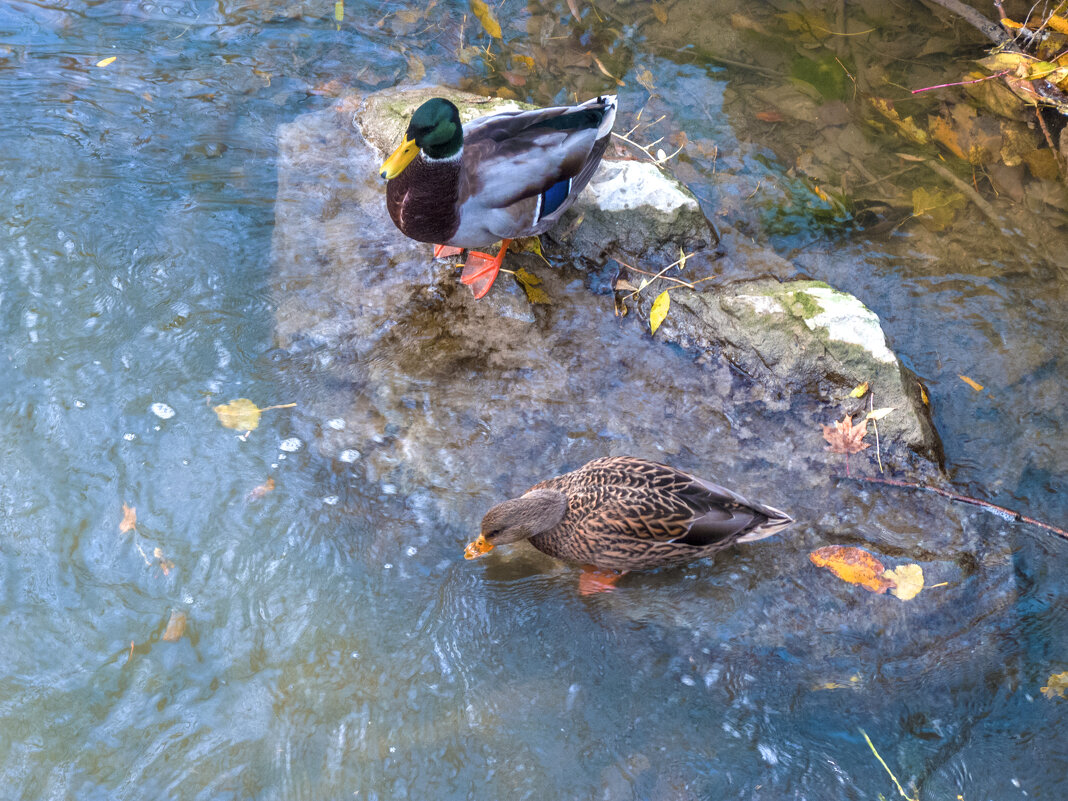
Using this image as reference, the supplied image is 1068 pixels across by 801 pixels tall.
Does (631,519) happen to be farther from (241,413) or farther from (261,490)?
(241,413)

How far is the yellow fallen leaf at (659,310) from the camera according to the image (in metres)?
3.97

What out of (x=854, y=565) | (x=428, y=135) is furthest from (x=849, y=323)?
(x=428, y=135)

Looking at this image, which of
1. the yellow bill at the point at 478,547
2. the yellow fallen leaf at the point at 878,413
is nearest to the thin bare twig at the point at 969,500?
the yellow fallen leaf at the point at 878,413

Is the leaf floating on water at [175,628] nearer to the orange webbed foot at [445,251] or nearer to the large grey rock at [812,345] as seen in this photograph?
the orange webbed foot at [445,251]

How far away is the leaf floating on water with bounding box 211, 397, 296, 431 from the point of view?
3.55 m

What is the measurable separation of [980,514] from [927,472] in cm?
28

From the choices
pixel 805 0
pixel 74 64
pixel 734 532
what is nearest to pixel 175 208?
pixel 74 64

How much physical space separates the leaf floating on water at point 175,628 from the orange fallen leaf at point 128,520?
0.46m

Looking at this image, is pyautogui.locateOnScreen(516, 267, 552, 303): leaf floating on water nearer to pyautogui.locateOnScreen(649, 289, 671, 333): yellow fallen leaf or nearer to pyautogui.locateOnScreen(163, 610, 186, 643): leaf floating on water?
pyautogui.locateOnScreen(649, 289, 671, 333): yellow fallen leaf

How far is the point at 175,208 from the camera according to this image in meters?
4.34

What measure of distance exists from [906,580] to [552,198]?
96.0 inches

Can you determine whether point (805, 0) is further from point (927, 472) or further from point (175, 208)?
point (175, 208)

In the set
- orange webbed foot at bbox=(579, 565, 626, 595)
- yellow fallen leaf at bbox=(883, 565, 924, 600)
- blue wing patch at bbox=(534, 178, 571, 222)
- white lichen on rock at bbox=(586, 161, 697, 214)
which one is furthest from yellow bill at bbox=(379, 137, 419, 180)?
yellow fallen leaf at bbox=(883, 565, 924, 600)

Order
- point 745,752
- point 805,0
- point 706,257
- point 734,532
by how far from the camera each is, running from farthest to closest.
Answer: point 805,0 < point 706,257 < point 734,532 < point 745,752
